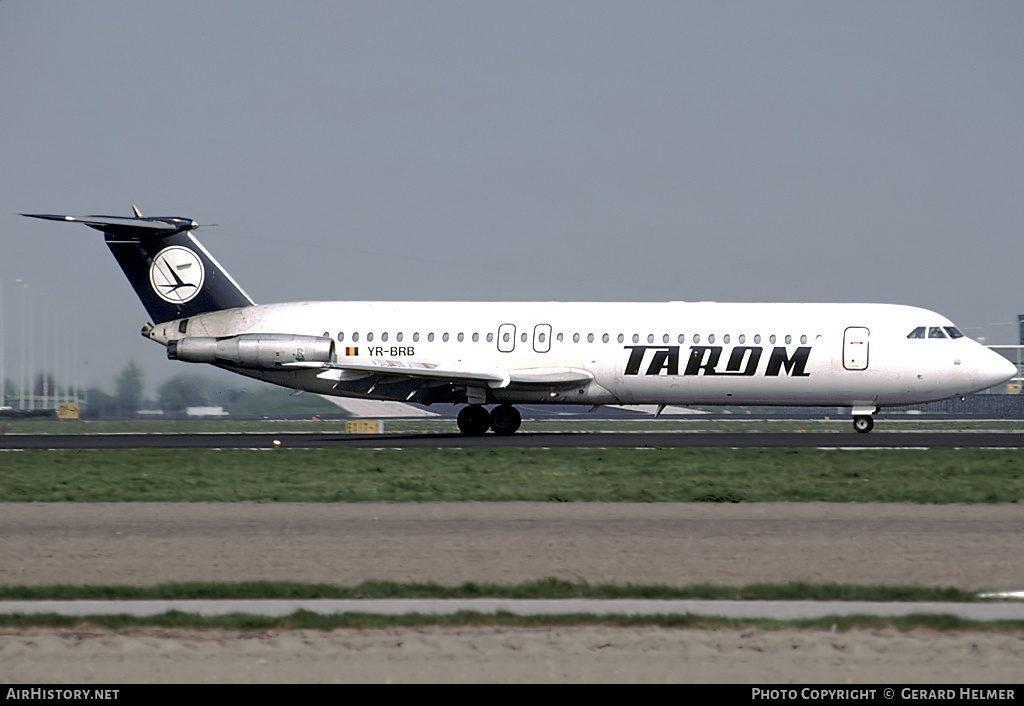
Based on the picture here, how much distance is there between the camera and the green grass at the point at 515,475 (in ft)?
68.8

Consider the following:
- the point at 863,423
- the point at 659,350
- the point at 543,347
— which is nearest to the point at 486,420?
the point at 543,347

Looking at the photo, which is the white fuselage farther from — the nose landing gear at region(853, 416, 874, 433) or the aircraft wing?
the nose landing gear at region(853, 416, 874, 433)

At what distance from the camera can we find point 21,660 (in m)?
9.51

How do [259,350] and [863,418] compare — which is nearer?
[259,350]

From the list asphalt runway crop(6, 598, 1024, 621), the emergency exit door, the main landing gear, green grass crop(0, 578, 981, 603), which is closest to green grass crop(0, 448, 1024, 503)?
the emergency exit door

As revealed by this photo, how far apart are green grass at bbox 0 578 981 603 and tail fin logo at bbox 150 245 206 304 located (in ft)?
91.5

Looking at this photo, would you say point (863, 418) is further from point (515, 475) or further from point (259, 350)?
point (259, 350)

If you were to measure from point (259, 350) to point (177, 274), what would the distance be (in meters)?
4.15

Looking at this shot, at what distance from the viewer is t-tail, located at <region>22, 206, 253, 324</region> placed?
129ft

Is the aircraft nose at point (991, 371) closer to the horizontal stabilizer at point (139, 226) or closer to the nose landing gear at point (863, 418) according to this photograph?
the nose landing gear at point (863, 418)

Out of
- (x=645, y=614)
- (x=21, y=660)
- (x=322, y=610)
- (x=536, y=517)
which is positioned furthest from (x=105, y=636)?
(x=536, y=517)

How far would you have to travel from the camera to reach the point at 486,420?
38625 mm

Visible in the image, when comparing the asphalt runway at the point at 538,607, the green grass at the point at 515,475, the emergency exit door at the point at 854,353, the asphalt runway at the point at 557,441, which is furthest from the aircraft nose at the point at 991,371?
the asphalt runway at the point at 538,607
